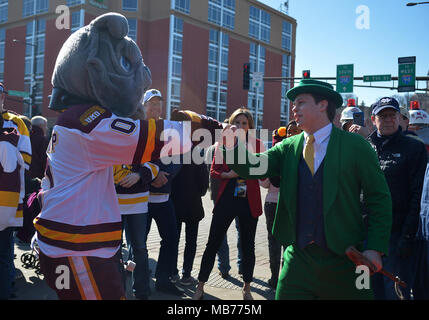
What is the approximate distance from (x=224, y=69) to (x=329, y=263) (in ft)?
145

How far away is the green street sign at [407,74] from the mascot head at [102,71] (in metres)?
17.6

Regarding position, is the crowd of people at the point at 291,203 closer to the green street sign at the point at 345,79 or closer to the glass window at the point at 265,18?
the green street sign at the point at 345,79

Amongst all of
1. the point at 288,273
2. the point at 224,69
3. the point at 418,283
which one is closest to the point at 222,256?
the point at 418,283

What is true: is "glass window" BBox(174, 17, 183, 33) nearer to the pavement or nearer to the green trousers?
the pavement

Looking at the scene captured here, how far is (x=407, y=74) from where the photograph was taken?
1766cm

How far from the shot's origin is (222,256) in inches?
210

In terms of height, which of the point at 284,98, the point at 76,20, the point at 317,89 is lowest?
Result: the point at 317,89

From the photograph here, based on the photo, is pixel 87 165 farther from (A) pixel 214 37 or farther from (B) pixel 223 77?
(A) pixel 214 37

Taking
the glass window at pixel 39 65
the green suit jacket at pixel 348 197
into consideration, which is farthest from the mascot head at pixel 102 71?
the glass window at pixel 39 65

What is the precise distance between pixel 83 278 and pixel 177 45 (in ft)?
131

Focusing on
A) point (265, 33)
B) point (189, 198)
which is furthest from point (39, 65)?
point (189, 198)

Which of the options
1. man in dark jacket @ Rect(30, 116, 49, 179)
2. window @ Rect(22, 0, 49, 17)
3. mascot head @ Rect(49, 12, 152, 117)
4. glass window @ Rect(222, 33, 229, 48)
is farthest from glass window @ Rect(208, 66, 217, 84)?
mascot head @ Rect(49, 12, 152, 117)

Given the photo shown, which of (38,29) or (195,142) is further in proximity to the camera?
(38,29)
